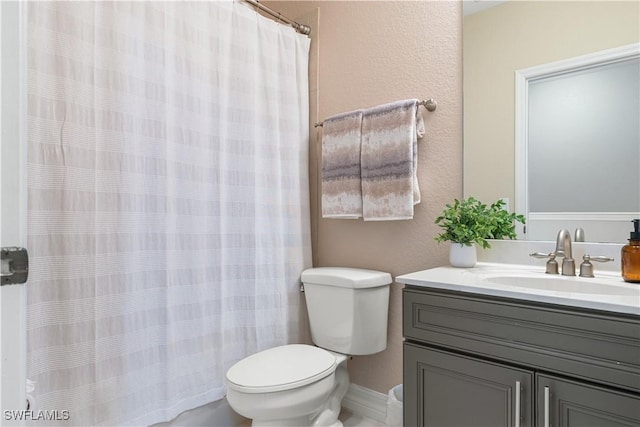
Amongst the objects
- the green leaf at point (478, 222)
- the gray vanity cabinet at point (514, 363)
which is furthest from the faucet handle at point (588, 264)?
the gray vanity cabinet at point (514, 363)

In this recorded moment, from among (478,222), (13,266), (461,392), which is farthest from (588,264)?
(13,266)

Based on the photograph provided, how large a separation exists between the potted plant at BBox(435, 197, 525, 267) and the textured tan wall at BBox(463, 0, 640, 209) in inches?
2.7

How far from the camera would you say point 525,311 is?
999 mm

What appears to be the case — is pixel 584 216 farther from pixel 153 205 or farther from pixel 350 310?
pixel 153 205

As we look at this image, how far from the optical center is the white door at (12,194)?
21.6 inches

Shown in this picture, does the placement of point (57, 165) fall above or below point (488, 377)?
above

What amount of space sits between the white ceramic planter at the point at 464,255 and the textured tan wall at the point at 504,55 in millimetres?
240

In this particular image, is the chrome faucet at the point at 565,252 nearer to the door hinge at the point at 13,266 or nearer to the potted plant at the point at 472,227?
the potted plant at the point at 472,227

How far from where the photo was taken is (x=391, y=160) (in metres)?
1.70

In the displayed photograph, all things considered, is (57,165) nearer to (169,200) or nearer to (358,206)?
(169,200)

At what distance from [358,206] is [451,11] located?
959 mm

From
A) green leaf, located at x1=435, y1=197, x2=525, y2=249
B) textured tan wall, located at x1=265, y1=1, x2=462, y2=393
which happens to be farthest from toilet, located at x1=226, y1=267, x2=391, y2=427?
green leaf, located at x1=435, y1=197, x2=525, y2=249

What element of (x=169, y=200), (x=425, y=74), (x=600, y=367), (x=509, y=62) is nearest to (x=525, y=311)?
(x=600, y=367)

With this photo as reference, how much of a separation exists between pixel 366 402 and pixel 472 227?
1.08 m
